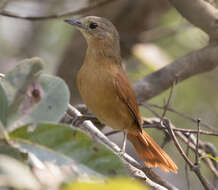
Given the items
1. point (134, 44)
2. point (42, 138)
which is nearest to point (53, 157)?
point (42, 138)

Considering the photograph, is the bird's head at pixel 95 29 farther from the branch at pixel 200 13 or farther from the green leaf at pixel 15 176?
the green leaf at pixel 15 176

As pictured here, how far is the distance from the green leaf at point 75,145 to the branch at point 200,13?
2335mm

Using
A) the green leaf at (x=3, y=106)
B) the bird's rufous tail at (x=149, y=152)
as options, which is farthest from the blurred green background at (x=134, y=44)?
the green leaf at (x=3, y=106)

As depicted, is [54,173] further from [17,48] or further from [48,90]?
[17,48]

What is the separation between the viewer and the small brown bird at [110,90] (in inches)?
138

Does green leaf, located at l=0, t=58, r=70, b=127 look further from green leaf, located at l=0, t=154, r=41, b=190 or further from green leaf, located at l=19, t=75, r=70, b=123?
green leaf, located at l=0, t=154, r=41, b=190

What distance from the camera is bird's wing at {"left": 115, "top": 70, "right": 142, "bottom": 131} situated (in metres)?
3.59

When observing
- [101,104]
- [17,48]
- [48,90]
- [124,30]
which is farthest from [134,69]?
[48,90]

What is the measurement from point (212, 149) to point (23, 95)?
8.07 feet

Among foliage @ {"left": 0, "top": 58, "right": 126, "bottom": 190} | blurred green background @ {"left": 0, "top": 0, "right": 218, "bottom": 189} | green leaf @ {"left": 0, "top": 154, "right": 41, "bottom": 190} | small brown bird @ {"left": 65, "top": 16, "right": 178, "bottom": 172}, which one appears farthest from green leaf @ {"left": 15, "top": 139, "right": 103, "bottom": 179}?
blurred green background @ {"left": 0, "top": 0, "right": 218, "bottom": 189}

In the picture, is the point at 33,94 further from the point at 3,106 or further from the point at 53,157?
the point at 53,157

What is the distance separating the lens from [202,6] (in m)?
3.64

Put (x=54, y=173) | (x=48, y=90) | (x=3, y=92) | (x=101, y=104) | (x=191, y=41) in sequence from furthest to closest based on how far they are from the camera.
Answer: (x=191, y=41) → (x=101, y=104) → (x=48, y=90) → (x=3, y=92) → (x=54, y=173)

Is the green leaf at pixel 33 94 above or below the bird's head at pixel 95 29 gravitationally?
above
